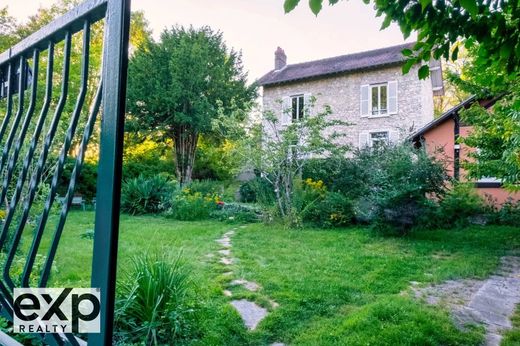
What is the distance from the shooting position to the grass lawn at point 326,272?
2.64 m

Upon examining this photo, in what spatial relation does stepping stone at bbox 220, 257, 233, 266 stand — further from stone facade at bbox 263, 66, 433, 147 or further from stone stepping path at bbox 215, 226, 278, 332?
Answer: stone facade at bbox 263, 66, 433, 147

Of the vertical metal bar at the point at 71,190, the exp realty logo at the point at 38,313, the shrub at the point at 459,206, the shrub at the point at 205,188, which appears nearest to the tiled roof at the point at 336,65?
the shrub at the point at 205,188

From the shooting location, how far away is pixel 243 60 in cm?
1953

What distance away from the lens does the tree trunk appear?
18219 mm

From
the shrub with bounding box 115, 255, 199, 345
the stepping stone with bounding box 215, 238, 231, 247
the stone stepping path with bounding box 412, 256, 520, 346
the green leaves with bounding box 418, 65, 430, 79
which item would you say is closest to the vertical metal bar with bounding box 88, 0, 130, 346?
the shrub with bounding box 115, 255, 199, 345

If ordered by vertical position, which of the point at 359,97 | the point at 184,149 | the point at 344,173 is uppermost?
the point at 359,97

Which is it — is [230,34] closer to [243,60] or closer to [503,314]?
[243,60]

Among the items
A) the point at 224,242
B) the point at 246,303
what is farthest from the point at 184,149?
the point at 246,303

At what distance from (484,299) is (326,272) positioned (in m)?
1.67

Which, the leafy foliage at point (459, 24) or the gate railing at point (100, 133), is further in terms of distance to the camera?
the leafy foliage at point (459, 24)

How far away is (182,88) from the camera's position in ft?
56.5

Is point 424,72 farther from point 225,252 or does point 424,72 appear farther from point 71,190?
point 225,252

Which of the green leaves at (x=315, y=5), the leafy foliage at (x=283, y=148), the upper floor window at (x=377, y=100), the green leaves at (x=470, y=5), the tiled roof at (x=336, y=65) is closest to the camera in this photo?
the green leaves at (x=470, y=5)

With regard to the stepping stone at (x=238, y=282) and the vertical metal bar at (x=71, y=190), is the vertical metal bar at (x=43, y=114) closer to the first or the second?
the vertical metal bar at (x=71, y=190)
